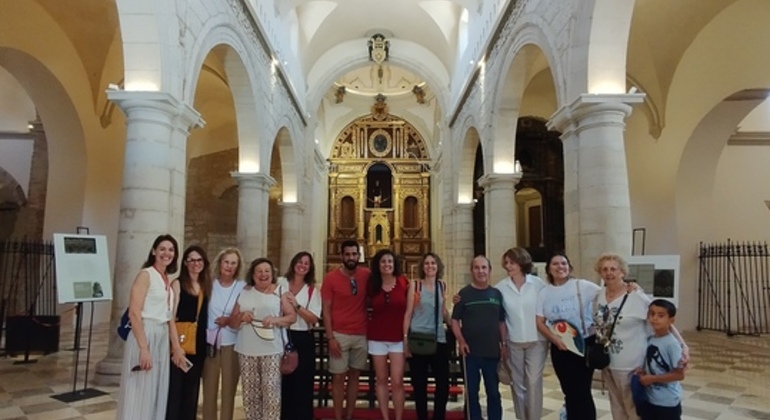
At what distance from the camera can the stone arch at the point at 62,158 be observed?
9.45 m

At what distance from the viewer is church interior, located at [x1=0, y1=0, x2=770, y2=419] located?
224 inches

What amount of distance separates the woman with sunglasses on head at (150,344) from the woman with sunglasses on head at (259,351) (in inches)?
16.7

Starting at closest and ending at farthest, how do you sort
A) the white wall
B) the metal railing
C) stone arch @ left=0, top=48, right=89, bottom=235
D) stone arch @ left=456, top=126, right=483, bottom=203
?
the metal railing → stone arch @ left=0, top=48, right=89, bottom=235 → the white wall → stone arch @ left=456, top=126, right=483, bottom=203

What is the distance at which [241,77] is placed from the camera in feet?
31.3

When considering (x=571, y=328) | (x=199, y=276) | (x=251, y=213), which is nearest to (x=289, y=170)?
(x=251, y=213)

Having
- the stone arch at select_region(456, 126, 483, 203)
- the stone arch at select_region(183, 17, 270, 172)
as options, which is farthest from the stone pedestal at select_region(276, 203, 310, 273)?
the stone arch at select_region(456, 126, 483, 203)

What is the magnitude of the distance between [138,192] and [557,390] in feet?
17.0

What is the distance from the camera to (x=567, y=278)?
3.68 m

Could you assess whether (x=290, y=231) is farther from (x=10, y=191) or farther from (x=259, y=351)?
(x=259, y=351)

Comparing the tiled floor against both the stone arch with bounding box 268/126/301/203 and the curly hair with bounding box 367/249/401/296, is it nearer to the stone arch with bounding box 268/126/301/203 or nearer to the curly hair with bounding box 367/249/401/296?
the curly hair with bounding box 367/249/401/296

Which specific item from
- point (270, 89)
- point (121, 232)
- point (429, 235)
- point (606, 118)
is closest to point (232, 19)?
point (270, 89)

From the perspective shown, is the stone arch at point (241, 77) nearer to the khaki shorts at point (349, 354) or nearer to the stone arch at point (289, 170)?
the stone arch at point (289, 170)

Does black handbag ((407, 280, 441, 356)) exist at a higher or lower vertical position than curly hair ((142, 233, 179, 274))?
lower

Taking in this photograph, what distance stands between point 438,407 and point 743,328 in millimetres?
9428
